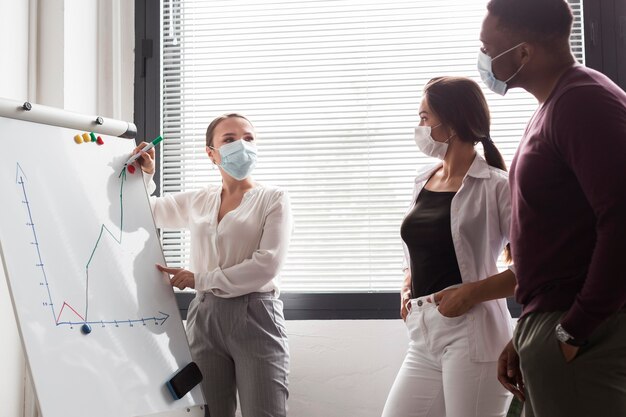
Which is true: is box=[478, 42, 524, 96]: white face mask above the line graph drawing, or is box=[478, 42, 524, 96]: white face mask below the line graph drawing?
above

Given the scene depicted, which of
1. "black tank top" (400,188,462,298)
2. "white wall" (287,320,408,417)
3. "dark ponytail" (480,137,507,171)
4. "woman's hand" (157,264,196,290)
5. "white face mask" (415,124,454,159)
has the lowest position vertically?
"white wall" (287,320,408,417)

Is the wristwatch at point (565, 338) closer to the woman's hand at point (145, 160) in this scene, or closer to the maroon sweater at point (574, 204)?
the maroon sweater at point (574, 204)

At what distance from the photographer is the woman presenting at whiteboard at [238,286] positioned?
2.17 metres

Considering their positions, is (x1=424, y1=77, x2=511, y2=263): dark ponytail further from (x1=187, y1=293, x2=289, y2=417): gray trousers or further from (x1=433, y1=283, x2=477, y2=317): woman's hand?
(x1=187, y1=293, x2=289, y2=417): gray trousers

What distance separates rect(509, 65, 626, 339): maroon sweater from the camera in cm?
118

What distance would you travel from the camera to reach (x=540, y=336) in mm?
1296

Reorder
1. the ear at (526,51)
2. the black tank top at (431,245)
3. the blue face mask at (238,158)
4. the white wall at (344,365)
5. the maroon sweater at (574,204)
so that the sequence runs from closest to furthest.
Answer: the maroon sweater at (574,204) < the ear at (526,51) < the black tank top at (431,245) < the blue face mask at (238,158) < the white wall at (344,365)

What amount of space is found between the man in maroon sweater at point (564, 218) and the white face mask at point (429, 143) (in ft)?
1.84

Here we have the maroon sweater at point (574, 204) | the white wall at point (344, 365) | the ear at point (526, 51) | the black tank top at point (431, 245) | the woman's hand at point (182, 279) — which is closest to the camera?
the maroon sweater at point (574, 204)

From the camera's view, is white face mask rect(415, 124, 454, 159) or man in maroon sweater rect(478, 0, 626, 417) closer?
man in maroon sweater rect(478, 0, 626, 417)

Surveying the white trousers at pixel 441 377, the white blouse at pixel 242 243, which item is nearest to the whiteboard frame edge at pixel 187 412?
the white blouse at pixel 242 243

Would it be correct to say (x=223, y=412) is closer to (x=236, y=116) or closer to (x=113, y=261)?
(x=113, y=261)

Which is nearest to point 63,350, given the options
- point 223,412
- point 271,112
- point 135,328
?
point 135,328

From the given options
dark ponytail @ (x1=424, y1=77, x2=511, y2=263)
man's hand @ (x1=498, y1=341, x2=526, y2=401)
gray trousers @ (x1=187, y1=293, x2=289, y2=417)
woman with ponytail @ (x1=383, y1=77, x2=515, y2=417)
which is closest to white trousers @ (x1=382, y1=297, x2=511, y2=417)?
woman with ponytail @ (x1=383, y1=77, x2=515, y2=417)
